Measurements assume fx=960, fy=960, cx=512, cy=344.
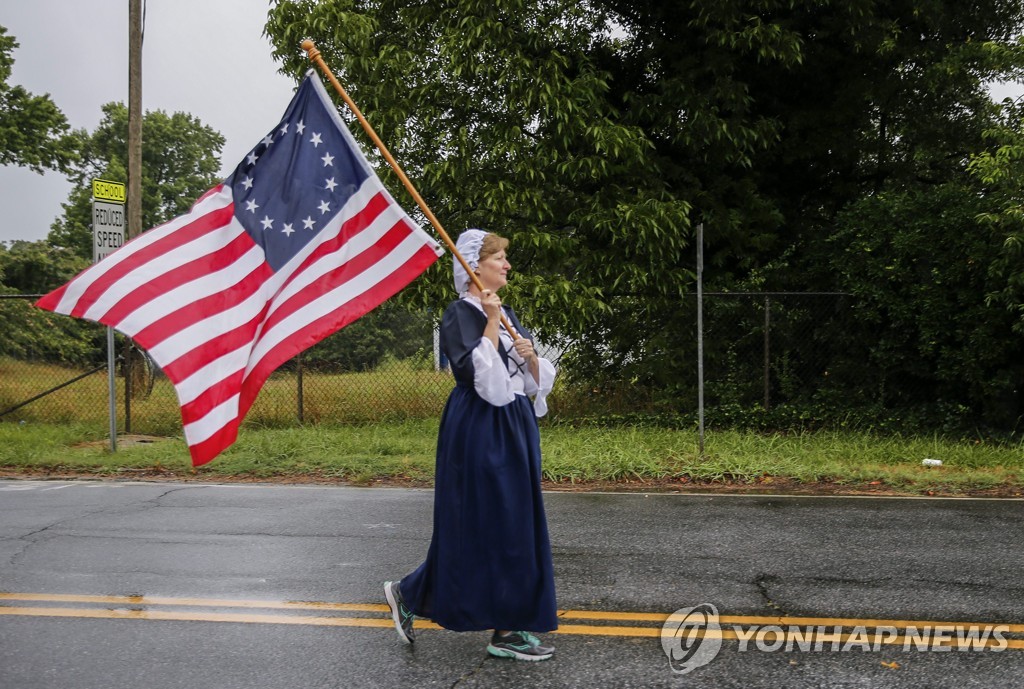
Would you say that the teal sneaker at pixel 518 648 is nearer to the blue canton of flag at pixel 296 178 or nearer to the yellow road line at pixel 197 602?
the yellow road line at pixel 197 602

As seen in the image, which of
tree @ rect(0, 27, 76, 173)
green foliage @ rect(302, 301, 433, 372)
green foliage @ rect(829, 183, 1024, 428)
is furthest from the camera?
tree @ rect(0, 27, 76, 173)

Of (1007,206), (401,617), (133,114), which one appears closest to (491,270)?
(401,617)

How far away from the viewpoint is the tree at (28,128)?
24312 mm

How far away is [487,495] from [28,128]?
2491 cm

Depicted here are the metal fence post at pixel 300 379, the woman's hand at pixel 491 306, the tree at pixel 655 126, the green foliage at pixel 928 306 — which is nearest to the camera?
the woman's hand at pixel 491 306

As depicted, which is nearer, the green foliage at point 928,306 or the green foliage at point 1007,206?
the green foliage at point 1007,206

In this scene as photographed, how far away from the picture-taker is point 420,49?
1233cm

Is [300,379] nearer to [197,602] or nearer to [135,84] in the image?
[135,84]

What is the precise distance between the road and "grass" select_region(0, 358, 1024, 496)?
1.17 meters

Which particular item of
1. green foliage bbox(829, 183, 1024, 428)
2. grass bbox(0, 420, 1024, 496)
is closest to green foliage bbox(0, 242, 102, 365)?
grass bbox(0, 420, 1024, 496)

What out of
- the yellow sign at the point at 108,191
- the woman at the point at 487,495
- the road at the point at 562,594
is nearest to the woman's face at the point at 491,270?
the woman at the point at 487,495

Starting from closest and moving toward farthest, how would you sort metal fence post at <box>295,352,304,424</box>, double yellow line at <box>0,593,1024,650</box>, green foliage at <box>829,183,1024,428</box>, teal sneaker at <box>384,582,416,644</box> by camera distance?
teal sneaker at <box>384,582,416,644</box>, double yellow line at <box>0,593,1024,650</box>, green foliage at <box>829,183,1024,428</box>, metal fence post at <box>295,352,304,424</box>

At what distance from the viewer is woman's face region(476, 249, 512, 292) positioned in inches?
172

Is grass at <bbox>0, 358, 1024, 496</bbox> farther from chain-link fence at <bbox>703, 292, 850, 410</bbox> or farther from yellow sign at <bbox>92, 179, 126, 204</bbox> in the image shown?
yellow sign at <bbox>92, 179, 126, 204</bbox>
